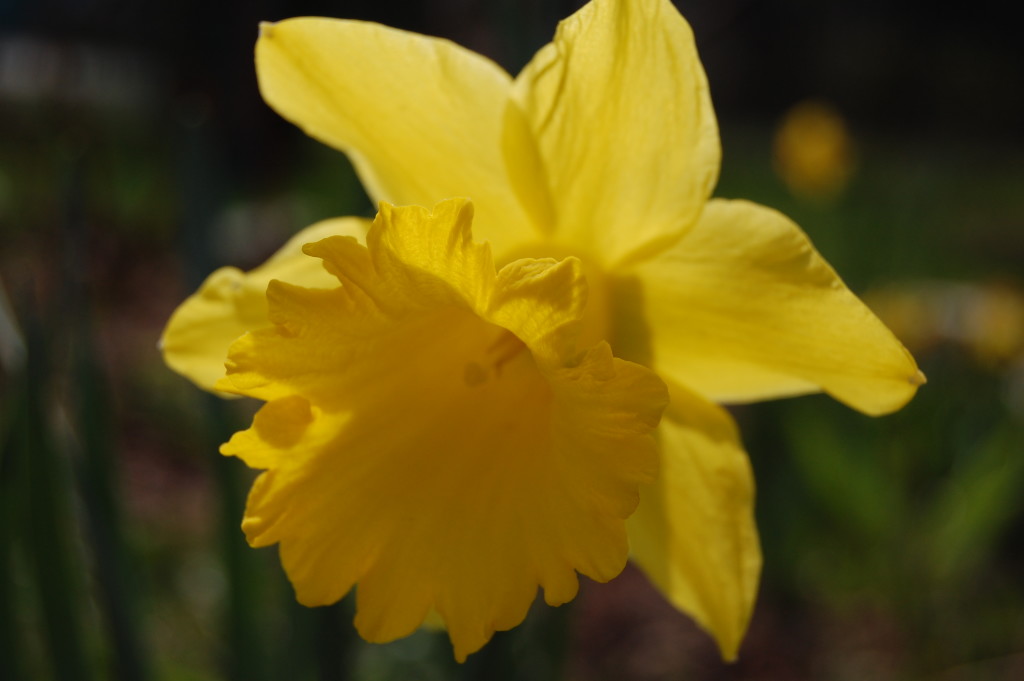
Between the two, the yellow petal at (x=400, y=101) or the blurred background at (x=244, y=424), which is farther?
the blurred background at (x=244, y=424)

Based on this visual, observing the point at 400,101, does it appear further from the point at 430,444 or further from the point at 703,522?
the point at 703,522

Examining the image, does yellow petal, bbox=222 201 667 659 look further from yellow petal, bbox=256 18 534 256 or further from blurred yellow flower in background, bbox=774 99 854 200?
blurred yellow flower in background, bbox=774 99 854 200

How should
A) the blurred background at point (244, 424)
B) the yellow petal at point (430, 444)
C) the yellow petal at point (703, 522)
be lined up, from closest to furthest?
the yellow petal at point (430, 444)
the yellow petal at point (703, 522)
the blurred background at point (244, 424)

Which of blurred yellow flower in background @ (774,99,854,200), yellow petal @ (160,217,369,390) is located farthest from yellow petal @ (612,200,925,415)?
blurred yellow flower in background @ (774,99,854,200)

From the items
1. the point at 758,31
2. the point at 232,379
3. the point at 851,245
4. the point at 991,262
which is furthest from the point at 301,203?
the point at 758,31

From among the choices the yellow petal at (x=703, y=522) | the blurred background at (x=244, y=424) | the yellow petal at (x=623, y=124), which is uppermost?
the yellow petal at (x=623, y=124)

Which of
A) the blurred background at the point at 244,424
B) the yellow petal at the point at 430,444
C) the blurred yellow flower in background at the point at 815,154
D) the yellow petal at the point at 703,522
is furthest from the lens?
the blurred yellow flower in background at the point at 815,154

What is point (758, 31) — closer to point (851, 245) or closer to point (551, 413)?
point (851, 245)

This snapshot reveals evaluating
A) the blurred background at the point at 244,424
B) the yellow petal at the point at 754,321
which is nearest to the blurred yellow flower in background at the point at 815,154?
the blurred background at the point at 244,424

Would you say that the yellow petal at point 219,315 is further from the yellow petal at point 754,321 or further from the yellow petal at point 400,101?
the yellow petal at point 754,321
